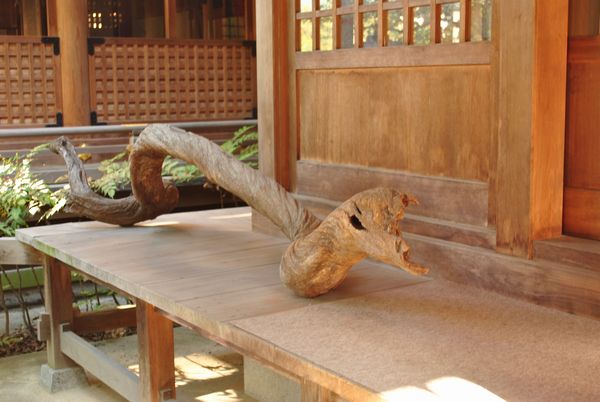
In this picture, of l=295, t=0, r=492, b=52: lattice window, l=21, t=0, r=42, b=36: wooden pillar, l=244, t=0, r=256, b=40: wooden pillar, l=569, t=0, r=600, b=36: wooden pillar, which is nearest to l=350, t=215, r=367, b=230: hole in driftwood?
l=295, t=0, r=492, b=52: lattice window

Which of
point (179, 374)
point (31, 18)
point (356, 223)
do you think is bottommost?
point (179, 374)

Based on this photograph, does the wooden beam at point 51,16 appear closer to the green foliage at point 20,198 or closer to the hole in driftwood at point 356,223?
the green foliage at point 20,198

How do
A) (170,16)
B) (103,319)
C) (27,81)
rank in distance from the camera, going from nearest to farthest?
(103,319)
(27,81)
(170,16)

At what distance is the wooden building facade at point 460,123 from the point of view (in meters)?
3.84

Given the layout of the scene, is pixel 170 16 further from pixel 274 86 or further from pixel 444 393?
pixel 444 393

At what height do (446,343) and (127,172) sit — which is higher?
(127,172)

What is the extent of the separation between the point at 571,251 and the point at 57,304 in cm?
405

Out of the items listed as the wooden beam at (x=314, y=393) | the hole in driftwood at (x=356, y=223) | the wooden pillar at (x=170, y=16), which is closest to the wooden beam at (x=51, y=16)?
the wooden pillar at (x=170, y=16)

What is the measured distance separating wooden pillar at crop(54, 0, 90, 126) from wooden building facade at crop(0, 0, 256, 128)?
1cm

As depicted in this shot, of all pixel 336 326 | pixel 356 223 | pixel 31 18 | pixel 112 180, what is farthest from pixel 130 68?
pixel 336 326

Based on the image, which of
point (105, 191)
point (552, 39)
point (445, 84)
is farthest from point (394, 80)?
point (105, 191)

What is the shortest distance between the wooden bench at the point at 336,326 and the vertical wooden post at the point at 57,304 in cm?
44

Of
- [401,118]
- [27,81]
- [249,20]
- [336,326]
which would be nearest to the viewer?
[336,326]

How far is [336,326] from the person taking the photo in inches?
142
